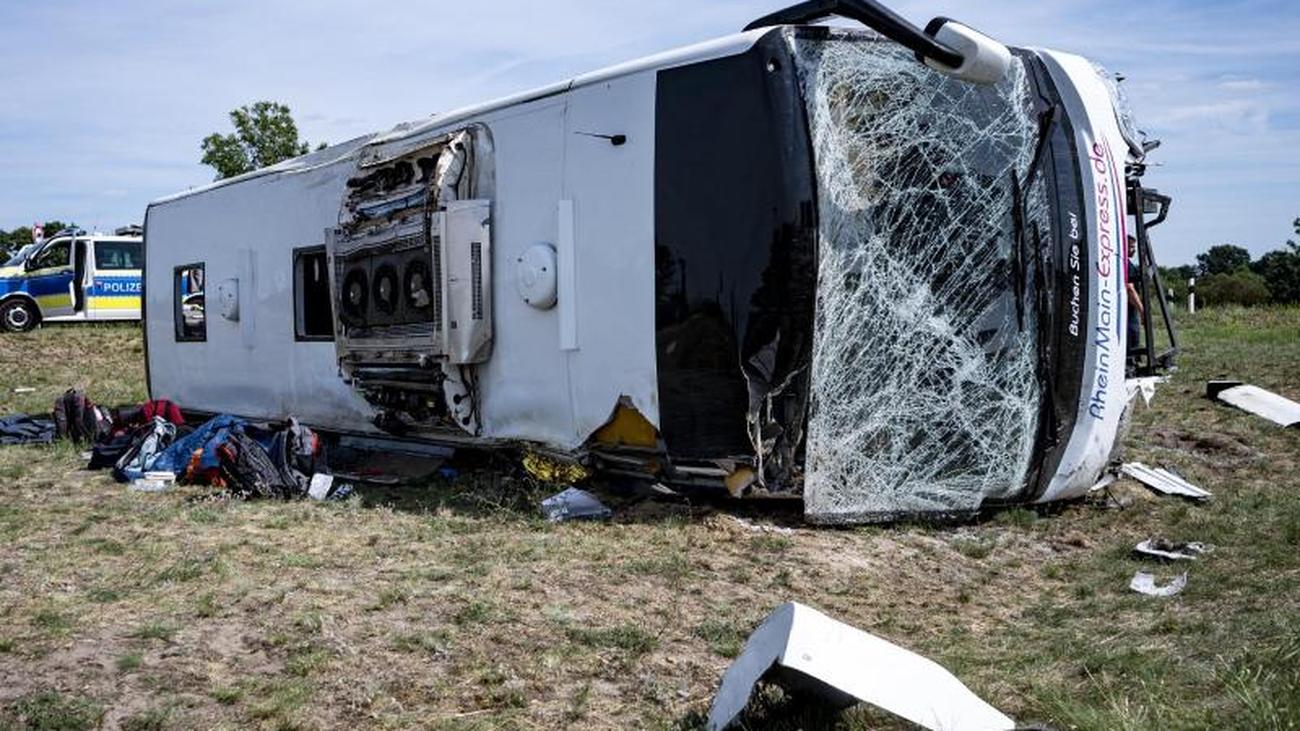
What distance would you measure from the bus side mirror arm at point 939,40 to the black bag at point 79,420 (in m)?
6.84

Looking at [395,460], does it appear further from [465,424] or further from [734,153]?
[734,153]

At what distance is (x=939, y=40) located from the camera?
17.7 ft

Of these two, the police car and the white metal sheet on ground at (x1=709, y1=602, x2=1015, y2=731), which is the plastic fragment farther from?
the police car

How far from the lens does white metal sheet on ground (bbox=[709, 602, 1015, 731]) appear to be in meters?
2.92

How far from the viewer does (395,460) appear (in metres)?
8.08

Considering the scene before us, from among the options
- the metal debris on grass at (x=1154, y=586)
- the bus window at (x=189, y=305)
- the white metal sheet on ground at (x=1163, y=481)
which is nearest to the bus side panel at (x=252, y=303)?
the bus window at (x=189, y=305)

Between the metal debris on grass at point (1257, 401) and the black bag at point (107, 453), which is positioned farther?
the metal debris on grass at point (1257, 401)

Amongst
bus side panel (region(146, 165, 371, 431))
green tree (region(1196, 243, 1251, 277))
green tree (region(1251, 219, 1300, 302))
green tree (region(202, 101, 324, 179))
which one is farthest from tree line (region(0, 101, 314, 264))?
green tree (region(1196, 243, 1251, 277))

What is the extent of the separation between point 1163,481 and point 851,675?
470cm

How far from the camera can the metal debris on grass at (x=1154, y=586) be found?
471 cm

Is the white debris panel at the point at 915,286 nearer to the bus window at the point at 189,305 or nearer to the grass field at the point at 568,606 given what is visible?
the grass field at the point at 568,606

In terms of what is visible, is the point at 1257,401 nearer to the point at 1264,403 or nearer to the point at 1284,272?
the point at 1264,403

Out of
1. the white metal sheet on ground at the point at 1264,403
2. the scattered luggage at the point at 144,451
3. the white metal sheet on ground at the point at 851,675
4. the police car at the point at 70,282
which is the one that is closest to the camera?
the white metal sheet on ground at the point at 851,675

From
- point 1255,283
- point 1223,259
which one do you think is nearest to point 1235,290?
point 1255,283
